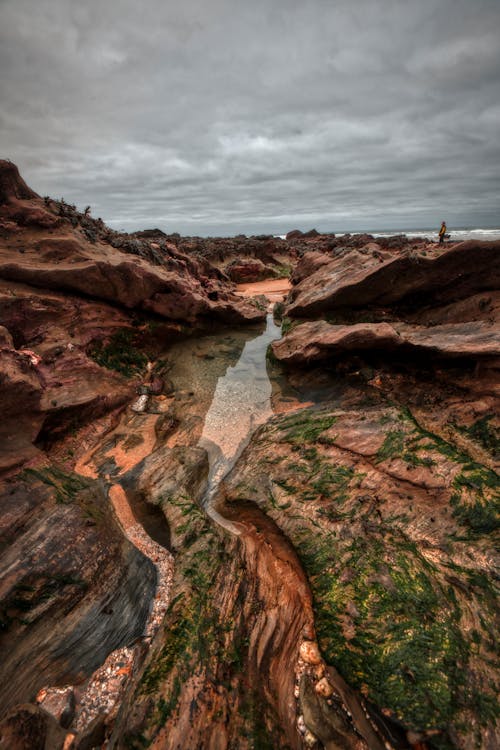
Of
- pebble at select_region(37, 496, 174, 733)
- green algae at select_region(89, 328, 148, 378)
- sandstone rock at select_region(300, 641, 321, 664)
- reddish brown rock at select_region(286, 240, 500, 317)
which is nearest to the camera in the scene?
pebble at select_region(37, 496, 174, 733)

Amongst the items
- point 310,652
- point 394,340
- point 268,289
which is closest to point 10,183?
point 394,340

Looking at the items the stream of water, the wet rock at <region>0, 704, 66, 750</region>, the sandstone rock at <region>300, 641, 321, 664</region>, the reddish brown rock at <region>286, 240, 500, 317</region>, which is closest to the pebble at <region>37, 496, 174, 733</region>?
the wet rock at <region>0, 704, 66, 750</region>

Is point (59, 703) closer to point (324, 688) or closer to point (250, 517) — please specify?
point (324, 688)

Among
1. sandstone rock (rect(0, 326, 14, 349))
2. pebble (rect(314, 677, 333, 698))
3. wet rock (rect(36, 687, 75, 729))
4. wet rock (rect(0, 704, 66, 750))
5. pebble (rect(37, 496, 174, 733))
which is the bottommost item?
pebble (rect(314, 677, 333, 698))

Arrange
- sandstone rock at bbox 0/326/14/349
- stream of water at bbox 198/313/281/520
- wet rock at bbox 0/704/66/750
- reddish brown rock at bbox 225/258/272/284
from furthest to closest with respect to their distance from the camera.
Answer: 1. reddish brown rock at bbox 225/258/272/284
2. stream of water at bbox 198/313/281/520
3. sandstone rock at bbox 0/326/14/349
4. wet rock at bbox 0/704/66/750

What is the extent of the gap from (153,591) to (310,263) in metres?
17.3

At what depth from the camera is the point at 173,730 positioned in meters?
2.96

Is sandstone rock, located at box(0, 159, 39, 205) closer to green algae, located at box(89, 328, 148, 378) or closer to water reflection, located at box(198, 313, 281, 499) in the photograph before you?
green algae, located at box(89, 328, 148, 378)

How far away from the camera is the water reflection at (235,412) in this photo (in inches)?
298

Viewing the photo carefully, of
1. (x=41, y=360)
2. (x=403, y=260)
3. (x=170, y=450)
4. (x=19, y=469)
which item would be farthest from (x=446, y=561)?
(x=41, y=360)

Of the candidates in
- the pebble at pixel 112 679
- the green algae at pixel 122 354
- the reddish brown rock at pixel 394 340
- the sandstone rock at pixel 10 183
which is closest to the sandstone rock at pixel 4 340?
the green algae at pixel 122 354

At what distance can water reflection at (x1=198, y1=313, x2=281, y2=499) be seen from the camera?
24.8 feet

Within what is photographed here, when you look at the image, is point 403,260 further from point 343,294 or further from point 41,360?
point 41,360

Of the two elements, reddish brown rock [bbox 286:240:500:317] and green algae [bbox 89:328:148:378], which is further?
green algae [bbox 89:328:148:378]
